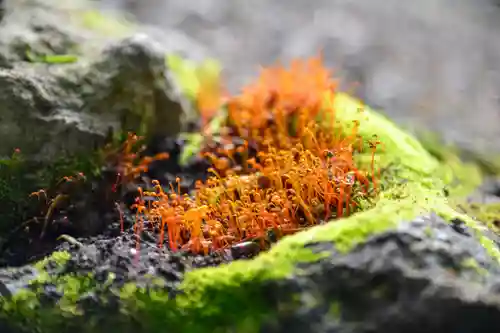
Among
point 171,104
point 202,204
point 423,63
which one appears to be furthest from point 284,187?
point 423,63

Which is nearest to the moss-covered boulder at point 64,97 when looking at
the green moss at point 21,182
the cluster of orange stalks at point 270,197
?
the green moss at point 21,182

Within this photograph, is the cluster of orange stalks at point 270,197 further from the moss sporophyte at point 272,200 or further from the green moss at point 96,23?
the green moss at point 96,23

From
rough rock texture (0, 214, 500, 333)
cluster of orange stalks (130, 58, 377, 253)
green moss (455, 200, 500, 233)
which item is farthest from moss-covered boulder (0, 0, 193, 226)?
green moss (455, 200, 500, 233)

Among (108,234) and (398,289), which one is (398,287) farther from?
(108,234)

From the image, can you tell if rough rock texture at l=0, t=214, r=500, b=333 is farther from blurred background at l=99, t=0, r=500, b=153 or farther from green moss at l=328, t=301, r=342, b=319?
blurred background at l=99, t=0, r=500, b=153

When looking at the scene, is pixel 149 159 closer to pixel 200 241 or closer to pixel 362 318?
pixel 200 241

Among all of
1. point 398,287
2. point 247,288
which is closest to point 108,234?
point 247,288
